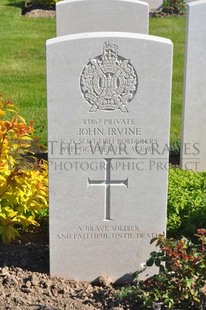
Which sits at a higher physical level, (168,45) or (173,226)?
(168,45)

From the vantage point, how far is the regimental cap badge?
13.3 feet

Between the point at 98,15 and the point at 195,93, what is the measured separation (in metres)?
1.18

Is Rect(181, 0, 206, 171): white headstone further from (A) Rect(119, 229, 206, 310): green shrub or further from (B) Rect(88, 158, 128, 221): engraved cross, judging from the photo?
(A) Rect(119, 229, 206, 310): green shrub

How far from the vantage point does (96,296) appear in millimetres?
4332

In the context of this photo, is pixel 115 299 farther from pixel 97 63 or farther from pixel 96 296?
pixel 97 63

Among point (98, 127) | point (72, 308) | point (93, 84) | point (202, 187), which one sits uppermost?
point (93, 84)

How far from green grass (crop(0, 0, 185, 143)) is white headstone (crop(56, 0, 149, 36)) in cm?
101

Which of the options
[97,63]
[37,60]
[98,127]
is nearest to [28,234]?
[98,127]

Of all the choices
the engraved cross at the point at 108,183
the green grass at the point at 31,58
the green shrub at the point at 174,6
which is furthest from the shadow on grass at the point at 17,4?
the engraved cross at the point at 108,183

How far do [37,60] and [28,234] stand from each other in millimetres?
6085

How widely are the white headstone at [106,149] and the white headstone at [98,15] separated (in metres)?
2.07

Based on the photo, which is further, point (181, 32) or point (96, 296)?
point (181, 32)

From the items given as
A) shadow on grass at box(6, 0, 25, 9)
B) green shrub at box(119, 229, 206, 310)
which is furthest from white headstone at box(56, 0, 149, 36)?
shadow on grass at box(6, 0, 25, 9)

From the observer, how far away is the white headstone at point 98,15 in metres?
6.08
